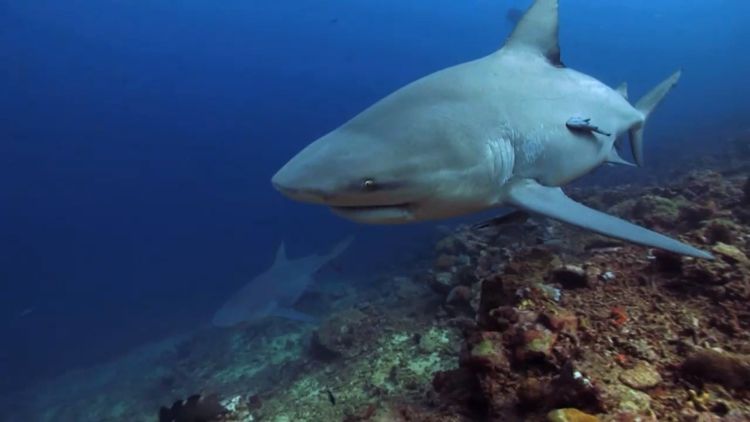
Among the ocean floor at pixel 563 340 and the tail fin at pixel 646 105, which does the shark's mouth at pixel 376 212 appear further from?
the tail fin at pixel 646 105

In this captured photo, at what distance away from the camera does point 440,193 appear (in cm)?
287

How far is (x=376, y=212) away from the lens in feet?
9.07

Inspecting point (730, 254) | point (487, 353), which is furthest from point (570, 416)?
point (730, 254)

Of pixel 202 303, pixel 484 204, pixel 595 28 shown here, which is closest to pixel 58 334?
pixel 202 303

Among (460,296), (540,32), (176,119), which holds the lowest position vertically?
(460,296)

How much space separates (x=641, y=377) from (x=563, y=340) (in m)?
0.42

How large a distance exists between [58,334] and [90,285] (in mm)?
19217

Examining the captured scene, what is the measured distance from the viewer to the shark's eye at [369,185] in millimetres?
2611

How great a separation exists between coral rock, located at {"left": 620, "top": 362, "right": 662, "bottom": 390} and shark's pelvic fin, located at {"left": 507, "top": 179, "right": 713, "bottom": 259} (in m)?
0.71

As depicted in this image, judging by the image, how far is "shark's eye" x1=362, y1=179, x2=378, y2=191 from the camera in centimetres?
261

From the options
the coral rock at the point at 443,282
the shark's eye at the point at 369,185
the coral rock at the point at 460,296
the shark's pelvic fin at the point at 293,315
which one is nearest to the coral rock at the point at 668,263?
the shark's eye at the point at 369,185

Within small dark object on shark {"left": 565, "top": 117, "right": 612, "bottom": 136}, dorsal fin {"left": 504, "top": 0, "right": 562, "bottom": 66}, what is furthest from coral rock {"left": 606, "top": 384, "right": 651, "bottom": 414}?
dorsal fin {"left": 504, "top": 0, "right": 562, "bottom": 66}

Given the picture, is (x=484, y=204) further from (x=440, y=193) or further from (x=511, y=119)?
(x=511, y=119)

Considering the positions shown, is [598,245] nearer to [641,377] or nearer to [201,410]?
[641,377]
